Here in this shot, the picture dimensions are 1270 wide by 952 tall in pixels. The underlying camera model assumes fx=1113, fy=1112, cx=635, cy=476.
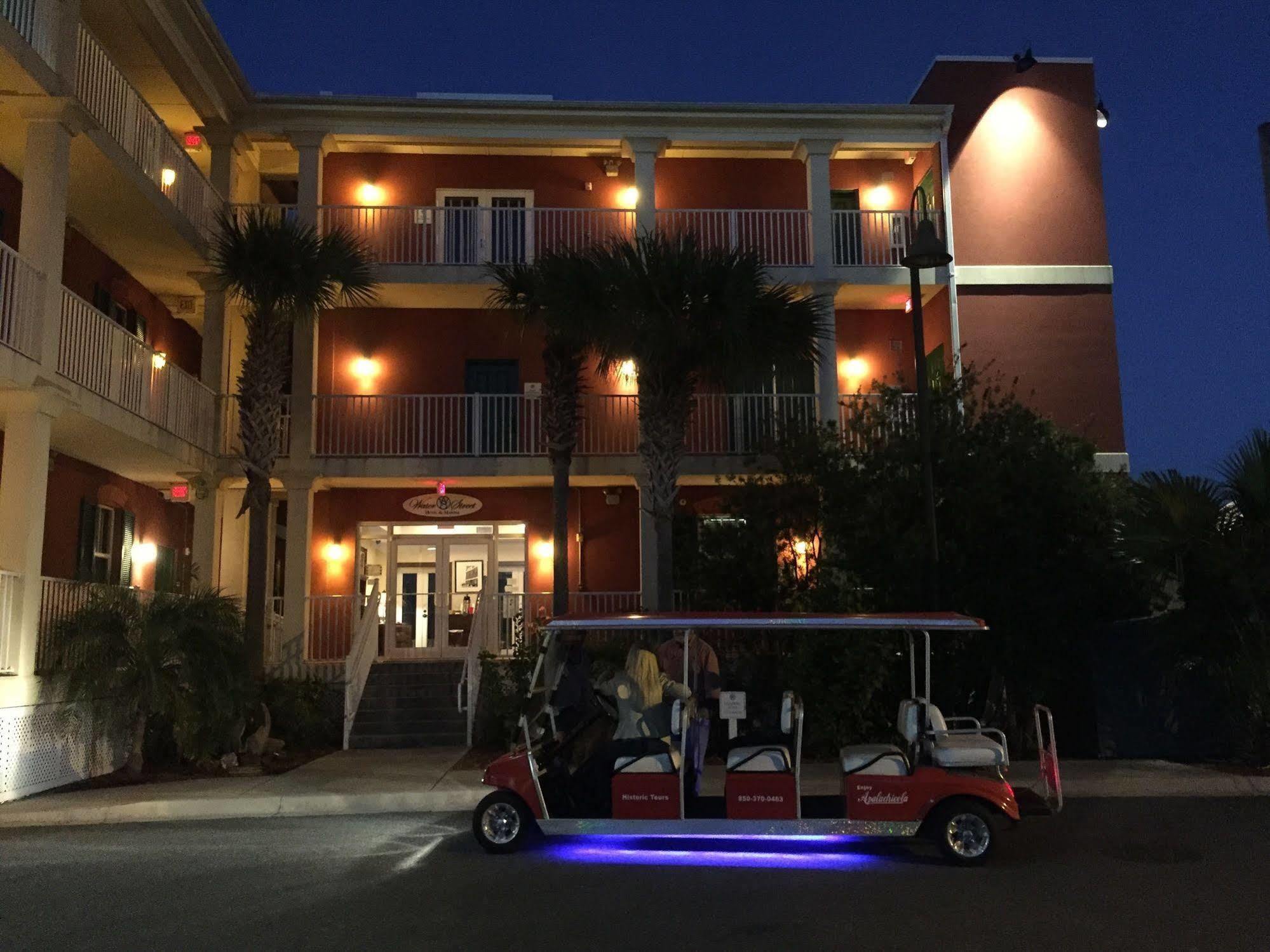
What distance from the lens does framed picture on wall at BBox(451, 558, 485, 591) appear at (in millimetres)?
20438

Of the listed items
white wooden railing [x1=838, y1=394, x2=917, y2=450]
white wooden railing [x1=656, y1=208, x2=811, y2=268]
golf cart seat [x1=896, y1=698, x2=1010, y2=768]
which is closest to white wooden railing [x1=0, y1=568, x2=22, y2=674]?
golf cart seat [x1=896, y1=698, x2=1010, y2=768]

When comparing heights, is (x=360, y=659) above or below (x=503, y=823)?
above

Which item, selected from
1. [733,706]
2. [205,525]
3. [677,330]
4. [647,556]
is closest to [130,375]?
[205,525]

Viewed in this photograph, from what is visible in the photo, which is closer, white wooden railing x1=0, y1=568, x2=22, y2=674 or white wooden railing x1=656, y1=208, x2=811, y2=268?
white wooden railing x1=0, y1=568, x2=22, y2=674

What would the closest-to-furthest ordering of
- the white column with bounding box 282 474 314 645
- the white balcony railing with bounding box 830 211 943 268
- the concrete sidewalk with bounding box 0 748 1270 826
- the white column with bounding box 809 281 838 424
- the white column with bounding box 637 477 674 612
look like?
the concrete sidewalk with bounding box 0 748 1270 826, the white column with bounding box 282 474 314 645, the white column with bounding box 637 477 674 612, the white column with bounding box 809 281 838 424, the white balcony railing with bounding box 830 211 943 268

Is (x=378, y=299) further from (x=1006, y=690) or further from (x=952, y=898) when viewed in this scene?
(x=952, y=898)

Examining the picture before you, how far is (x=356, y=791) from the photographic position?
37.3 feet

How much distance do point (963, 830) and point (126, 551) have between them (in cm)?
1446

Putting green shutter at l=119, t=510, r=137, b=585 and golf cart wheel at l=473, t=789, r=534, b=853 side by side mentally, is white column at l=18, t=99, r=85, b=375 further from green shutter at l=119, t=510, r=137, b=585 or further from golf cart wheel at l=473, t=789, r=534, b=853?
golf cart wheel at l=473, t=789, r=534, b=853

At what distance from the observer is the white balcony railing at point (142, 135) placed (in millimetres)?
13688

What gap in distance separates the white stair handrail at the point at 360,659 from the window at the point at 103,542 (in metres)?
3.86

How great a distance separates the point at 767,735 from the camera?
8.88 meters

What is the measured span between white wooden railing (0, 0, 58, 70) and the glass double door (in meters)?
9.38

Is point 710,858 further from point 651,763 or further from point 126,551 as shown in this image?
point 126,551
